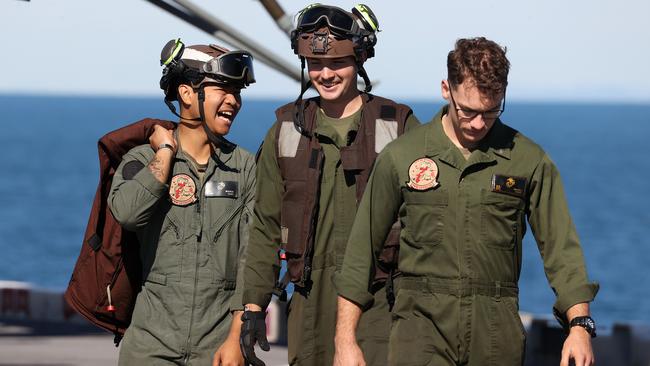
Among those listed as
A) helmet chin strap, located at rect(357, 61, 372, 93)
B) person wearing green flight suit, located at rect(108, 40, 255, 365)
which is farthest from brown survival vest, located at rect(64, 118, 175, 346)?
helmet chin strap, located at rect(357, 61, 372, 93)

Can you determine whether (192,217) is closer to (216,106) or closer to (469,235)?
(216,106)

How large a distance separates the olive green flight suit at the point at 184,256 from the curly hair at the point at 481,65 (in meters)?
1.75

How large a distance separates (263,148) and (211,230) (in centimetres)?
51

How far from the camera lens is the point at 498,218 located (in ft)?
23.7

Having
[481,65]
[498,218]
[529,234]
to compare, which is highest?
[481,65]

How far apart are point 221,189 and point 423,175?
1.48 metres

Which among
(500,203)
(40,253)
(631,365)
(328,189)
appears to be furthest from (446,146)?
(40,253)

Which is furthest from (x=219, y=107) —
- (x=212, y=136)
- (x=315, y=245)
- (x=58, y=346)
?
(x=58, y=346)

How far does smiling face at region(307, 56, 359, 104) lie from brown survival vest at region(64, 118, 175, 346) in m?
1.00

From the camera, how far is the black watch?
6.94 metres

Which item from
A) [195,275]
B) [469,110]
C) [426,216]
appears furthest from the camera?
[195,275]

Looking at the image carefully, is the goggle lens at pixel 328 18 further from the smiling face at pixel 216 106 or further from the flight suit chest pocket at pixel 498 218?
the flight suit chest pocket at pixel 498 218

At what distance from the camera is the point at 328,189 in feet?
27.5

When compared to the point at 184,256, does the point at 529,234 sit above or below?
below
